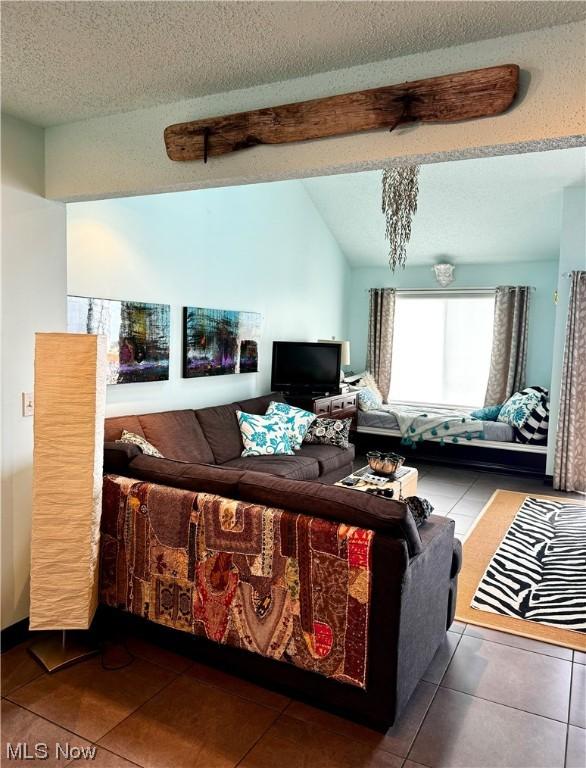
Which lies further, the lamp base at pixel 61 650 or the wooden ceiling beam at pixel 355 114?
the lamp base at pixel 61 650

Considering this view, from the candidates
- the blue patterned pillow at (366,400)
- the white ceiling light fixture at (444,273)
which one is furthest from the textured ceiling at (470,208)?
the blue patterned pillow at (366,400)

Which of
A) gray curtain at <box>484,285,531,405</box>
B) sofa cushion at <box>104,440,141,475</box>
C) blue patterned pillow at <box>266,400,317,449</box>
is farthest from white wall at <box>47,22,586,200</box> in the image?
gray curtain at <box>484,285,531,405</box>

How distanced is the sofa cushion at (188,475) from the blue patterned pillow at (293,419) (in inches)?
92.8

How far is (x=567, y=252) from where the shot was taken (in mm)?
5328

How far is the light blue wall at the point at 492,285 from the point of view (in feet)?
21.5

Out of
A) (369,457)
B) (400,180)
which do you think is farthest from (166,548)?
(400,180)

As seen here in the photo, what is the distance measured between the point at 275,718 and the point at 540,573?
84.9 inches

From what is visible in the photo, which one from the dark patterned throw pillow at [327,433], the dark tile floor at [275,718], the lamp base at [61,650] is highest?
the dark patterned throw pillow at [327,433]

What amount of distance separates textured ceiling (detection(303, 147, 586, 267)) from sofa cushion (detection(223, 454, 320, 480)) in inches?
121

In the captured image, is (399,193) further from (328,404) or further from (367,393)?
(367,393)

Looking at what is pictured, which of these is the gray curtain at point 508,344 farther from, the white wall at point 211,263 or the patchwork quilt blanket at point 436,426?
A: the white wall at point 211,263

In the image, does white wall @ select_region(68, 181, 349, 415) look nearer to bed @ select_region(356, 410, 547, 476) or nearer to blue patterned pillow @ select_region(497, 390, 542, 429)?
bed @ select_region(356, 410, 547, 476)

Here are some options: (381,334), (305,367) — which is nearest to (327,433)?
(305,367)

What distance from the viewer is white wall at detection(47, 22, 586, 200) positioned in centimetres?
162
